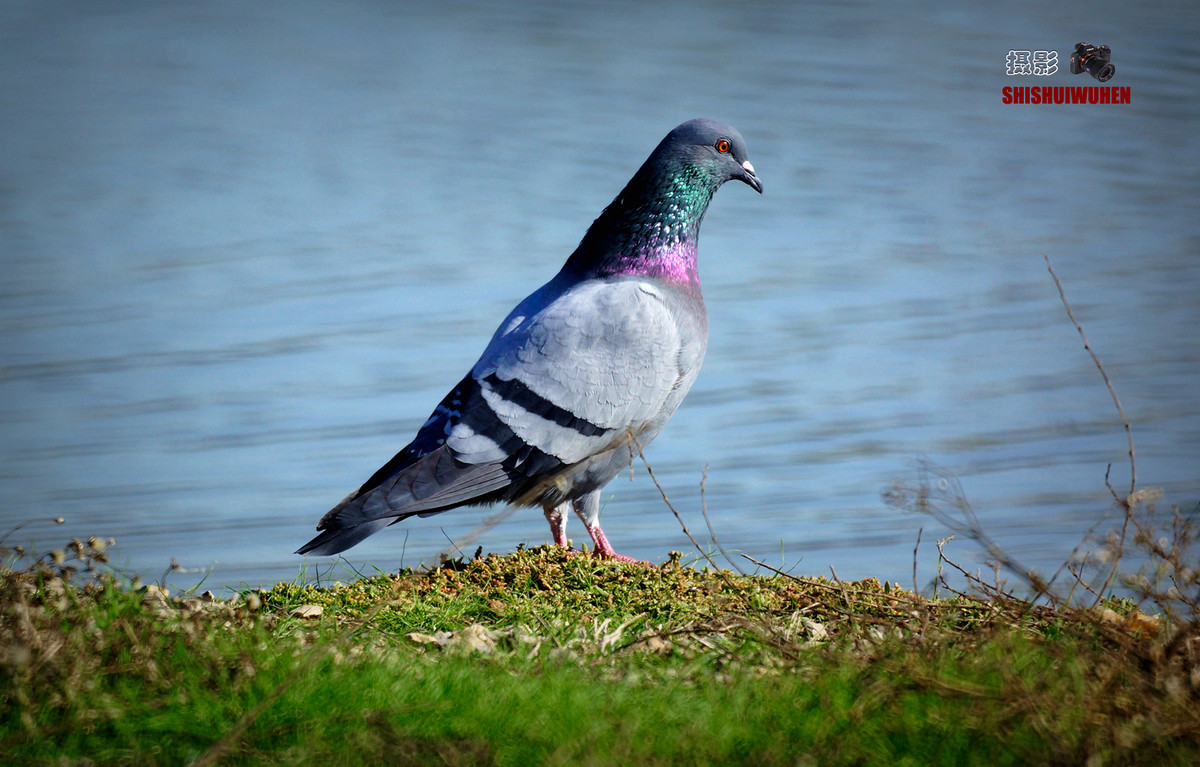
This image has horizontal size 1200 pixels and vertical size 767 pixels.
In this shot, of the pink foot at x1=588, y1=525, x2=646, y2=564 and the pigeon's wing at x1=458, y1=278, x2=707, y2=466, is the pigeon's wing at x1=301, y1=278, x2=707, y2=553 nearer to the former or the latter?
the pigeon's wing at x1=458, y1=278, x2=707, y2=466

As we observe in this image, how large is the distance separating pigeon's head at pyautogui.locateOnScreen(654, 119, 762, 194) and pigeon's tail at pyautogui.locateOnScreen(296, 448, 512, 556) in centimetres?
159

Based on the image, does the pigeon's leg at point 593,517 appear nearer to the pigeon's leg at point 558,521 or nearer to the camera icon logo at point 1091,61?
the pigeon's leg at point 558,521

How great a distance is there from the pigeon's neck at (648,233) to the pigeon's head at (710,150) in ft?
0.23

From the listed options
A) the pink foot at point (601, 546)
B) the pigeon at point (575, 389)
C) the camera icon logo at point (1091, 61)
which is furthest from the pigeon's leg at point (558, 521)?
the camera icon logo at point (1091, 61)

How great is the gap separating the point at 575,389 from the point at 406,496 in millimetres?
783

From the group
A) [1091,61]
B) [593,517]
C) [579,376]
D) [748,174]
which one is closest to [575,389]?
[579,376]

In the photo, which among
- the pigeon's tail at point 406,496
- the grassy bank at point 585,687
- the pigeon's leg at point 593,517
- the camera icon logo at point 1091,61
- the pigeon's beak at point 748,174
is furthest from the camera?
the camera icon logo at point 1091,61

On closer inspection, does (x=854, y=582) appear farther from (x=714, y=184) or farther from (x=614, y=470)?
(x=714, y=184)

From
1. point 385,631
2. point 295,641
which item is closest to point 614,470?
point 385,631

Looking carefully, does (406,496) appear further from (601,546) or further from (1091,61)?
(1091,61)

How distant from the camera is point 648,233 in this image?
186 inches

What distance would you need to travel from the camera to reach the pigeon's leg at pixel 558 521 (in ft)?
15.4

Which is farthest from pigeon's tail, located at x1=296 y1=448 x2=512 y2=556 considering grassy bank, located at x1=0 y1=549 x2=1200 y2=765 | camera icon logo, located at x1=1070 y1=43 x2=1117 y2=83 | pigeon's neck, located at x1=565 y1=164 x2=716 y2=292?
camera icon logo, located at x1=1070 y1=43 x2=1117 y2=83

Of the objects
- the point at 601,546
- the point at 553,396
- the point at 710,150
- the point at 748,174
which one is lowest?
the point at 601,546
